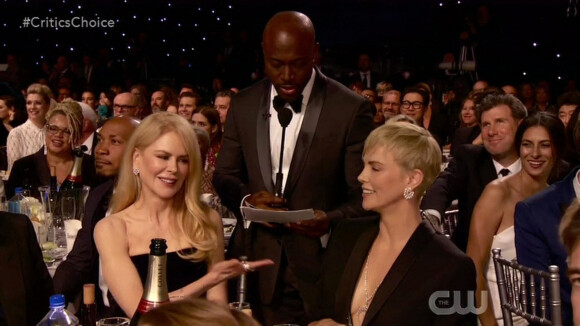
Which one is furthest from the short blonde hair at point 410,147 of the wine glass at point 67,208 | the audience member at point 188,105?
the audience member at point 188,105

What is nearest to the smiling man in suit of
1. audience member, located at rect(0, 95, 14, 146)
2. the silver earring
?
the silver earring

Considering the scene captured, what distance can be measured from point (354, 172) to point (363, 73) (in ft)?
26.2

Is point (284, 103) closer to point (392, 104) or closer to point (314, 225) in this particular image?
point (314, 225)

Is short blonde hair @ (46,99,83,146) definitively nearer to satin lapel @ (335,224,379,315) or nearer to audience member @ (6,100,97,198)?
audience member @ (6,100,97,198)

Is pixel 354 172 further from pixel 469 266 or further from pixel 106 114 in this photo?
pixel 106 114

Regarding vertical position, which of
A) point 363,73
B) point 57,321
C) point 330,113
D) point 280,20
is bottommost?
point 57,321

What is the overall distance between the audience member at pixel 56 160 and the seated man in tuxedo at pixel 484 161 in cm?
205

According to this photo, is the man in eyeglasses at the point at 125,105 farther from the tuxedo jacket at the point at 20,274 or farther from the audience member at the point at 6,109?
the tuxedo jacket at the point at 20,274

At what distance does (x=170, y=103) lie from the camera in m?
8.48

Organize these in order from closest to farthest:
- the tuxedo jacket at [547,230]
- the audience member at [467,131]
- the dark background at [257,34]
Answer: the tuxedo jacket at [547,230]
the audience member at [467,131]
the dark background at [257,34]

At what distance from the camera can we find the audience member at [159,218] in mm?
2467

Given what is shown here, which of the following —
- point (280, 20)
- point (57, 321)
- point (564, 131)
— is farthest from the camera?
→ point (564, 131)

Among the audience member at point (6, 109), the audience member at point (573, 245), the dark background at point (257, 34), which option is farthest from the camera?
the dark background at point (257, 34)

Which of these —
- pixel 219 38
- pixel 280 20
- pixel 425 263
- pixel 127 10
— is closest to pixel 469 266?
pixel 425 263
